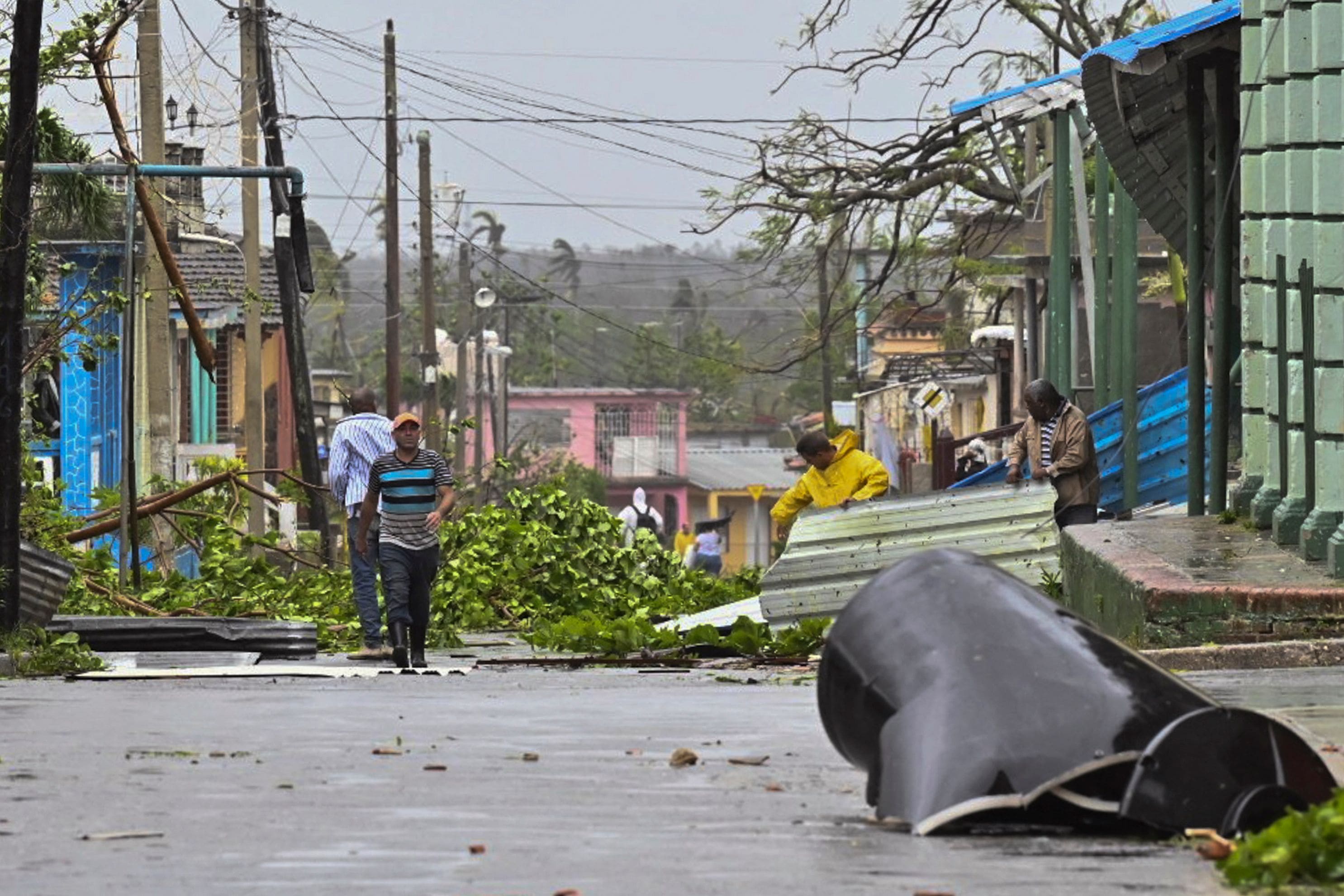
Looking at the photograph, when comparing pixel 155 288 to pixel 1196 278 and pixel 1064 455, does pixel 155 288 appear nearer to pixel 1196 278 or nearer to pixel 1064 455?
pixel 1064 455

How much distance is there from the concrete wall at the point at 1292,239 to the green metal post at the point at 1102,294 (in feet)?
19.3

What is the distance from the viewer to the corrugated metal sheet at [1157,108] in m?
16.8

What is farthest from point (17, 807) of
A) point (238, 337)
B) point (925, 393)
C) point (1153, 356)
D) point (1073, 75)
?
point (925, 393)

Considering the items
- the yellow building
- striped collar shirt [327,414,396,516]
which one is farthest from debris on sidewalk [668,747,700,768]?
the yellow building

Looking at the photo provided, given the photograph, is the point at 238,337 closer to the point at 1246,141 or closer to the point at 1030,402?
the point at 1030,402

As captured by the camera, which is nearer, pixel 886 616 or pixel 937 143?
pixel 886 616

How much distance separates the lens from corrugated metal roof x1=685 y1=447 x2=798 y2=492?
9006 centimetres

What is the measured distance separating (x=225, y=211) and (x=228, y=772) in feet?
60.5

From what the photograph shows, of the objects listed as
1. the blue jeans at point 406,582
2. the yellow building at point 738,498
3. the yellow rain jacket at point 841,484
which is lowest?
the yellow building at point 738,498

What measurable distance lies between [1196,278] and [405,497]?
497 cm

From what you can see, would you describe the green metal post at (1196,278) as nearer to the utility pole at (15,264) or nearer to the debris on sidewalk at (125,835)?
the utility pole at (15,264)

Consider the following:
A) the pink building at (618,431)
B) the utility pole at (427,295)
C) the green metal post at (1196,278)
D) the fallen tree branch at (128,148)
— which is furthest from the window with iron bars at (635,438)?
the green metal post at (1196,278)

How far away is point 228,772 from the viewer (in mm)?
7785

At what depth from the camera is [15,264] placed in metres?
14.8
